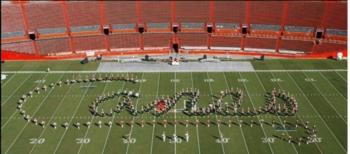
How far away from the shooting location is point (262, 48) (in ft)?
176

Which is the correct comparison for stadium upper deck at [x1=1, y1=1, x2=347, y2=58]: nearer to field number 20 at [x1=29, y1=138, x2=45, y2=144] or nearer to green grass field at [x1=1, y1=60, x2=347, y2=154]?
green grass field at [x1=1, y1=60, x2=347, y2=154]

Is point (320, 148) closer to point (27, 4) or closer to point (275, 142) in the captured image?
point (275, 142)

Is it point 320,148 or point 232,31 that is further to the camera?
point 232,31

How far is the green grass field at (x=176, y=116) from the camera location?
3009 cm

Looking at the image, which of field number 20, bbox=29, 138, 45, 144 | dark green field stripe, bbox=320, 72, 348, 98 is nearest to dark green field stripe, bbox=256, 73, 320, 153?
dark green field stripe, bbox=320, 72, 348, 98

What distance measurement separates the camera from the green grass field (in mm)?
30094

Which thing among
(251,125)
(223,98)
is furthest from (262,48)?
(251,125)

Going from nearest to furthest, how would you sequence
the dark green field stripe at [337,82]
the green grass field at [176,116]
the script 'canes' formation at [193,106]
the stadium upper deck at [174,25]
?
the green grass field at [176,116]
the script 'canes' formation at [193,106]
the dark green field stripe at [337,82]
the stadium upper deck at [174,25]

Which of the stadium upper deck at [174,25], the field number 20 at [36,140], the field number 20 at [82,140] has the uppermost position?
the stadium upper deck at [174,25]

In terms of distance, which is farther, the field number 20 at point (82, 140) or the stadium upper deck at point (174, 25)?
the stadium upper deck at point (174, 25)

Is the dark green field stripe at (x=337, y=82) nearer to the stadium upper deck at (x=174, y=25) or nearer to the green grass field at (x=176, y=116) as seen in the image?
the green grass field at (x=176, y=116)

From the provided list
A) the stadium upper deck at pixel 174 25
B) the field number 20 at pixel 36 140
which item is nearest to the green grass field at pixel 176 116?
the field number 20 at pixel 36 140

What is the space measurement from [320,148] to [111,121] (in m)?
17.0

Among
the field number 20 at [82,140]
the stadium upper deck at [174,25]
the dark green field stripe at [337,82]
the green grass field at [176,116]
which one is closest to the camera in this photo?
the green grass field at [176,116]
